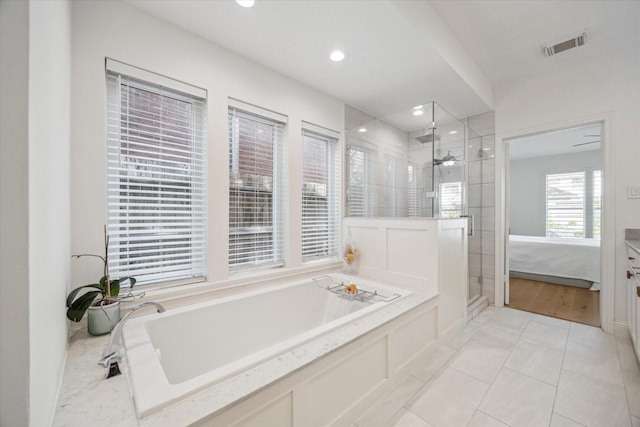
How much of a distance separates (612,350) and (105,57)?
4.32m

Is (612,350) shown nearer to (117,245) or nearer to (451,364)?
(451,364)

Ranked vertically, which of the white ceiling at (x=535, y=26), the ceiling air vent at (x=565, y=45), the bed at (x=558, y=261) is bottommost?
the bed at (x=558, y=261)

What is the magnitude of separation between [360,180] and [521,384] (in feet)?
7.17

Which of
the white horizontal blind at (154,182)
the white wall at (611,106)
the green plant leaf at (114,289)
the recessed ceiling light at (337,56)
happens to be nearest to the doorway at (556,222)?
the white wall at (611,106)

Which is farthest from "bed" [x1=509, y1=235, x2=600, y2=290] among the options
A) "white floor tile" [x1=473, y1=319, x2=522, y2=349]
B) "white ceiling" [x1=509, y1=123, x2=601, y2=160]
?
"white floor tile" [x1=473, y1=319, x2=522, y2=349]

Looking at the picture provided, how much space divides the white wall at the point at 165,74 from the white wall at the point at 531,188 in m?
5.96

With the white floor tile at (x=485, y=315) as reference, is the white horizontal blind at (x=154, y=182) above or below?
above

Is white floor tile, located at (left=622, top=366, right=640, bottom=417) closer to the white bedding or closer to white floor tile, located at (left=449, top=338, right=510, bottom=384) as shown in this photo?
white floor tile, located at (left=449, top=338, right=510, bottom=384)

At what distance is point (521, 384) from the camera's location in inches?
69.7

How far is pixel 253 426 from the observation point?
1011 millimetres

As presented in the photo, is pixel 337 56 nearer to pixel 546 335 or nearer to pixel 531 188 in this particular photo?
pixel 546 335

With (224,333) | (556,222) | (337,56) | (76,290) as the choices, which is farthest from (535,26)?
(556,222)

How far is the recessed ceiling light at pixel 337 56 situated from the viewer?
213 cm

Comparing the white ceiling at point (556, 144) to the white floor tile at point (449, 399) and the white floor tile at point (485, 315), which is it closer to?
the white floor tile at point (485, 315)
